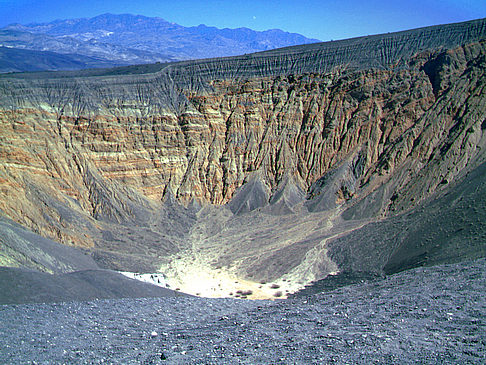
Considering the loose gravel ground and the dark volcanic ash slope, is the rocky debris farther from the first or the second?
the dark volcanic ash slope

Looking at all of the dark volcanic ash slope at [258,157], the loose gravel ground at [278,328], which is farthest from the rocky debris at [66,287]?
the dark volcanic ash slope at [258,157]

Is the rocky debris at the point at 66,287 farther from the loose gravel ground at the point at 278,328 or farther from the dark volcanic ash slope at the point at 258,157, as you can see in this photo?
the dark volcanic ash slope at the point at 258,157

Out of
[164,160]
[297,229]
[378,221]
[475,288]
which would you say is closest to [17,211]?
[164,160]

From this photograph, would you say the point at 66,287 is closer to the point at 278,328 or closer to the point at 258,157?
the point at 278,328

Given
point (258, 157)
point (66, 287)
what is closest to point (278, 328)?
point (66, 287)

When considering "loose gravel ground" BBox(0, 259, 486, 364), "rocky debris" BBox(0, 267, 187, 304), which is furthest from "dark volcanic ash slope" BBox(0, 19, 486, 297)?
"loose gravel ground" BBox(0, 259, 486, 364)

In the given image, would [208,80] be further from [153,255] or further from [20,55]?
[20,55]
